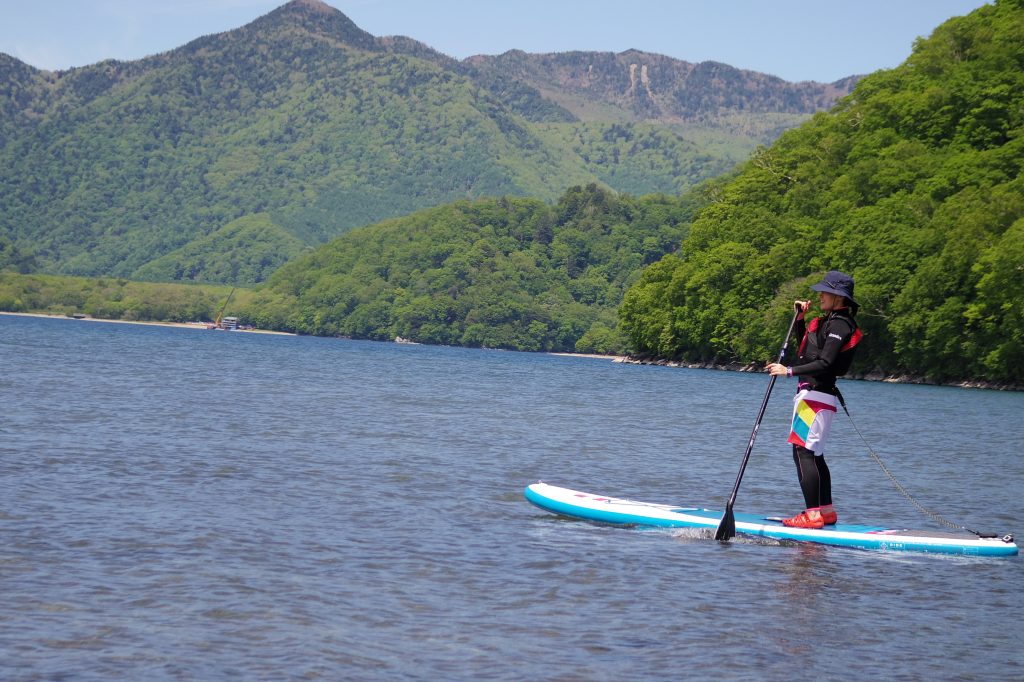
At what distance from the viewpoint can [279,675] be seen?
10.1 meters

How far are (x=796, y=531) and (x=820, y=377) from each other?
2.11 m

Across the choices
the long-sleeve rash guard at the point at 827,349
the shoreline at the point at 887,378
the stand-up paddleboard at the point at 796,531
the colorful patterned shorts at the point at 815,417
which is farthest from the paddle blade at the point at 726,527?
the shoreline at the point at 887,378

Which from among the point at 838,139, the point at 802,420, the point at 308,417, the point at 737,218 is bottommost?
the point at 308,417

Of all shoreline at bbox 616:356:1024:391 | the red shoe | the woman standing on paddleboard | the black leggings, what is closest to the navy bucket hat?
the woman standing on paddleboard

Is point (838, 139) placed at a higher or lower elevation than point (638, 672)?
higher

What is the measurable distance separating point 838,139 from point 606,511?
107m

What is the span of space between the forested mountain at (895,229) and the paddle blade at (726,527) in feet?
229

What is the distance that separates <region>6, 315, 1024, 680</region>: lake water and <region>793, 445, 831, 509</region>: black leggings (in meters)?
0.86

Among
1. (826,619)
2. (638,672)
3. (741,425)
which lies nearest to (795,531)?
(826,619)

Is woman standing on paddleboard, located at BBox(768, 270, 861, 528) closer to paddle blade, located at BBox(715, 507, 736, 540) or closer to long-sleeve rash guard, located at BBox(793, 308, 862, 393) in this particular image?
long-sleeve rash guard, located at BBox(793, 308, 862, 393)

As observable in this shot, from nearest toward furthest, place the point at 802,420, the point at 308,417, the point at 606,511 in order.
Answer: the point at 802,420, the point at 606,511, the point at 308,417

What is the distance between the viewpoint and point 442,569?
14.3m

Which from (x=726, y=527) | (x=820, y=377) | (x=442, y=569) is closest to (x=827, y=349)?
(x=820, y=377)

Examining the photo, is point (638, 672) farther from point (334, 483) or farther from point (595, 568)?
point (334, 483)
